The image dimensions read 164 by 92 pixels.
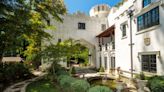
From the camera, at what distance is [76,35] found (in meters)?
31.8

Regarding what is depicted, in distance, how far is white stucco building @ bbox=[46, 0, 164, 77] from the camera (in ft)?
45.9

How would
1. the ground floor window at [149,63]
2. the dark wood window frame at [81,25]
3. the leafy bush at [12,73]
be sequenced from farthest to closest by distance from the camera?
the dark wood window frame at [81,25] < the leafy bush at [12,73] < the ground floor window at [149,63]

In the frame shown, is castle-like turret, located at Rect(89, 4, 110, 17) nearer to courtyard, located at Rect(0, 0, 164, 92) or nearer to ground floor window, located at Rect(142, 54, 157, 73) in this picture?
courtyard, located at Rect(0, 0, 164, 92)

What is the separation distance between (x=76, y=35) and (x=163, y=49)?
65.4 feet

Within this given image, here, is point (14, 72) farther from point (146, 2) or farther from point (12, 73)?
point (146, 2)

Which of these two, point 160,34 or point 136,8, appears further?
point 136,8

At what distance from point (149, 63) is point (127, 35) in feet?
16.0

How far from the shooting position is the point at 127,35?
63.0 ft

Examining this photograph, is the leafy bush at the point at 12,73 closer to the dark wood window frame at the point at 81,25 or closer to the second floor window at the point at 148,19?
the second floor window at the point at 148,19

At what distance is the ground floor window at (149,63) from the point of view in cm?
1445

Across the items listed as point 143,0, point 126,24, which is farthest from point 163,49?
point 126,24

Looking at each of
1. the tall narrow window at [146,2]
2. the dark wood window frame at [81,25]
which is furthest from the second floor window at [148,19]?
the dark wood window frame at [81,25]

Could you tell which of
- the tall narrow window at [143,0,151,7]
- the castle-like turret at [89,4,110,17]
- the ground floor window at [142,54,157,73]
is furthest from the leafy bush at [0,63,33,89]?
the castle-like turret at [89,4,110,17]

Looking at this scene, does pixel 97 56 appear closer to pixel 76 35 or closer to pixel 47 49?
pixel 76 35
